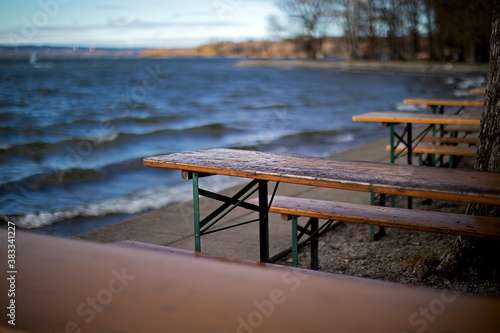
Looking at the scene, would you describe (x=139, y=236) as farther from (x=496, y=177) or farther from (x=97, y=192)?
(x=97, y=192)

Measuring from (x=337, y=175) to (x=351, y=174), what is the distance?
0.08 metres

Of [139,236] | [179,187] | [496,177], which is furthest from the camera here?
[179,187]

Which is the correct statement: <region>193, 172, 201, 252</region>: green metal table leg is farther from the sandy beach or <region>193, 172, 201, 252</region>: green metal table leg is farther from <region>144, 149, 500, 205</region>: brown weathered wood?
the sandy beach

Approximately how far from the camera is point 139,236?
4926 millimetres

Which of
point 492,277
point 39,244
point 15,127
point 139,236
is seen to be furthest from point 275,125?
point 39,244

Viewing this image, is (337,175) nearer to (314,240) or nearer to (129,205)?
(314,240)

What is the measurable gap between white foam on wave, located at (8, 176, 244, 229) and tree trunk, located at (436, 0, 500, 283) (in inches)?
173

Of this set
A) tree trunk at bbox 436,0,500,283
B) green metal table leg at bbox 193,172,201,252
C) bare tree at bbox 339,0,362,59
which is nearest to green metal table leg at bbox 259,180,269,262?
green metal table leg at bbox 193,172,201,252

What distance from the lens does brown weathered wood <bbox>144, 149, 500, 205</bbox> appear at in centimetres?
230

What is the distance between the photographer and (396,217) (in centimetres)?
345

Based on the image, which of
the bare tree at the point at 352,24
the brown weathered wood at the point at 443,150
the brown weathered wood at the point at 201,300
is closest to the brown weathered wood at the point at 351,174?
the brown weathered wood at the point at 201,300

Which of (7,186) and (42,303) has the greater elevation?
(42,303)

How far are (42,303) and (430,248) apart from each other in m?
3.98

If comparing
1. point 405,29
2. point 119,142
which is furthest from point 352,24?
point 119,142
